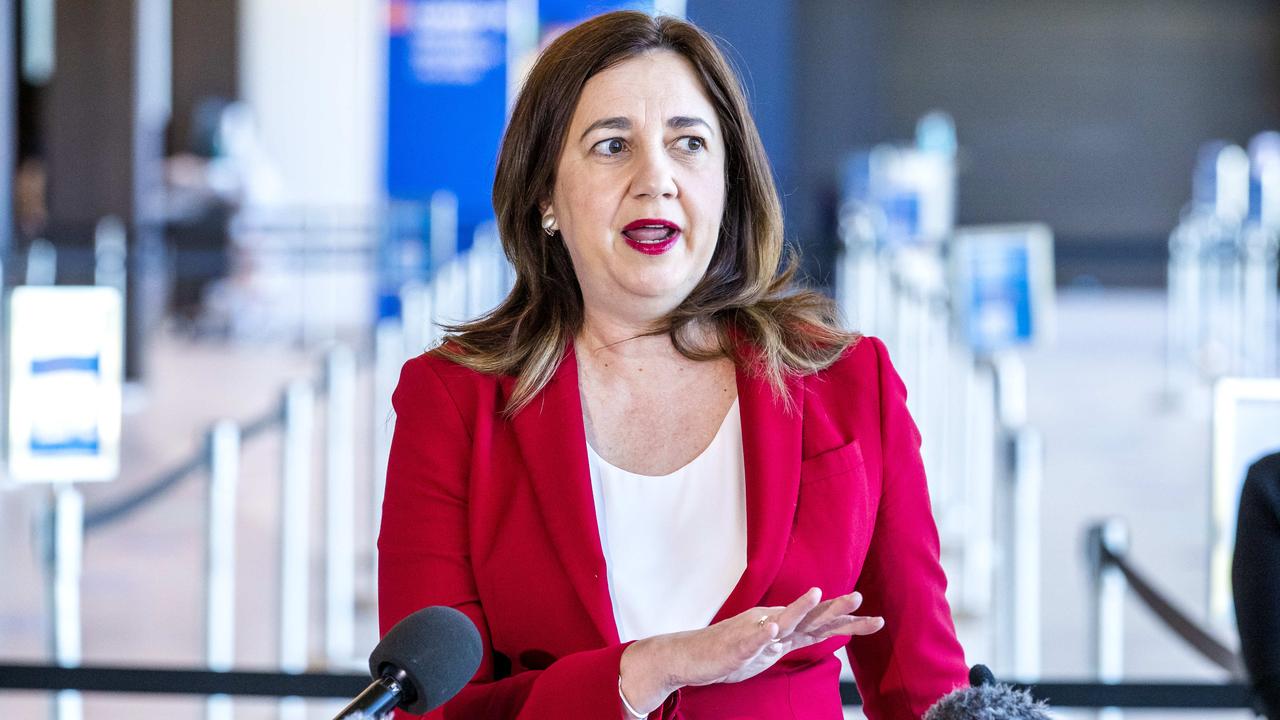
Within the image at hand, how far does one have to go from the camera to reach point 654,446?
81.0 inches

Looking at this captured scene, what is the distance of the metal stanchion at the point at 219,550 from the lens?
160 inches

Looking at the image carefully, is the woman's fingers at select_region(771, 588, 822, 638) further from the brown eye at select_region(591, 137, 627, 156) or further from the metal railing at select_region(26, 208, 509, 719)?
the metal railing at select_region(26, 208, 509, 719)

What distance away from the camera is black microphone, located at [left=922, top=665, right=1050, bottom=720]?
142 cm

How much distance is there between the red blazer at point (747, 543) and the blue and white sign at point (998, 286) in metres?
4.19

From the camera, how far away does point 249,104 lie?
59.7ft

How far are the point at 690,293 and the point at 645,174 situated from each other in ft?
0.72

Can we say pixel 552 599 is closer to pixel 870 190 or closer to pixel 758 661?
pixel 758 661

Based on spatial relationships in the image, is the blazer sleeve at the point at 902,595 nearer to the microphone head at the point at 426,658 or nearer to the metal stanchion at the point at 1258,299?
the microphone head at the point at 426,658

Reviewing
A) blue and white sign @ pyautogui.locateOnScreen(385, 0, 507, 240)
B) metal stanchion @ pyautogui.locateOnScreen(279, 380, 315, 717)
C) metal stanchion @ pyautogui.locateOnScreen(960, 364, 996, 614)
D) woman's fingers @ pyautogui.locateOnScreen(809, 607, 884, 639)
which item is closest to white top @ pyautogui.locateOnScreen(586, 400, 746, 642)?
woman's fingers @ pyautogui.locateOnScreen(809, 607, 884, 639)

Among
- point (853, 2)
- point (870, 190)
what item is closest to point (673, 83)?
point (870, 190)

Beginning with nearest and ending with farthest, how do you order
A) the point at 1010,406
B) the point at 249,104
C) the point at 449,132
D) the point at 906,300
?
the point at 1010,406 → the point at 906,300 → the point at 449,132 → the point at 249,104

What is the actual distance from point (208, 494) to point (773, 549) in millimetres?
2619

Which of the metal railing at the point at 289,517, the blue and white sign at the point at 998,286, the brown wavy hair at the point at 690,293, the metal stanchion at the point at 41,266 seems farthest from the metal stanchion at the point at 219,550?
the metal stanchion at the point at 41,266

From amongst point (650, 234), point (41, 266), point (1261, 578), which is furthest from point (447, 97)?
point (1261, 578)
